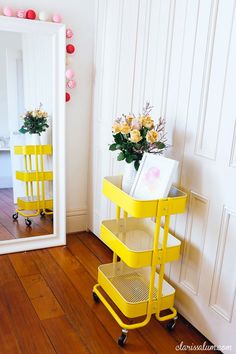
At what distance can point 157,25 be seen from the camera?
80.0 inches

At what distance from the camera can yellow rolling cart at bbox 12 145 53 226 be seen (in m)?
2.63

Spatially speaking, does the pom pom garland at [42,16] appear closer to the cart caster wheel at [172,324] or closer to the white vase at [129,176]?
the white vase at [129,176]

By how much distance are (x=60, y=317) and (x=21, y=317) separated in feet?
0.75

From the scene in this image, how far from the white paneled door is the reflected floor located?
3.96 feet

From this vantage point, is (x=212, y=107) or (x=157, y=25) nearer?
(x=212, y=107)

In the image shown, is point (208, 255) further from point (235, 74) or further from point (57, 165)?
point (57, 165)

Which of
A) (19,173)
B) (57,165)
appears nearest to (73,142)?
(57,165)

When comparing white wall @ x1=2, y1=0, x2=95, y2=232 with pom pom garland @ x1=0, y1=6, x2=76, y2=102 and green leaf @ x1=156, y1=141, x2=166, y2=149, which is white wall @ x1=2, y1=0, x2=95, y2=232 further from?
green leaf @ x1=156, y1=141, x2=166, y2=149

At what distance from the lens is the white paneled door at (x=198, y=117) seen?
1.61 m

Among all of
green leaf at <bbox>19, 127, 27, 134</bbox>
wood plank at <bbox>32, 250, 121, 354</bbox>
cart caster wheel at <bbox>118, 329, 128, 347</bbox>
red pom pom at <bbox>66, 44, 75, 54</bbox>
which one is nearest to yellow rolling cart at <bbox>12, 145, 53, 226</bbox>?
green leaf at <bbox>19, 127, 27, 134</bbox>

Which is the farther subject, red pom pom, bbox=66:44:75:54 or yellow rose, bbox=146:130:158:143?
red pom pom, bbox=66:44:75:54

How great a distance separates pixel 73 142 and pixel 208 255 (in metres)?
1.64

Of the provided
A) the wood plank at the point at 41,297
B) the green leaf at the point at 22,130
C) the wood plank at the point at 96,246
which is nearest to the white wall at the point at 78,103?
the wood plank at the point at 96,246

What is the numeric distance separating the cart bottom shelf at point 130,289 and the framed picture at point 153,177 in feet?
1.90
